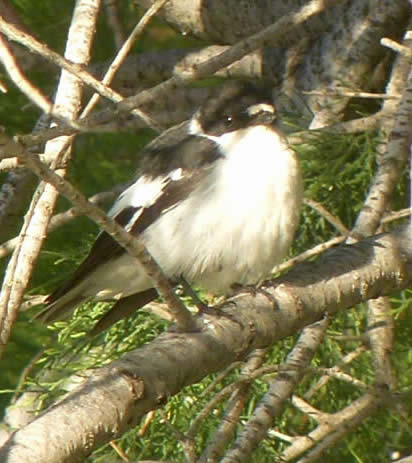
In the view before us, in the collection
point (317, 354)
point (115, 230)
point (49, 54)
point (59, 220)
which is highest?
point (49, 54)

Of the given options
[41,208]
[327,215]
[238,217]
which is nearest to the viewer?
[41,208]

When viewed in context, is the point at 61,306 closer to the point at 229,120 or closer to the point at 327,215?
the point at 229,120

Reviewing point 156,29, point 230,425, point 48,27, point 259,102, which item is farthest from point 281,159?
point 156,29

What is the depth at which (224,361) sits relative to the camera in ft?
8.56

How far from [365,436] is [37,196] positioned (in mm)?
1609

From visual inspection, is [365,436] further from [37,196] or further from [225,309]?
[37,196]

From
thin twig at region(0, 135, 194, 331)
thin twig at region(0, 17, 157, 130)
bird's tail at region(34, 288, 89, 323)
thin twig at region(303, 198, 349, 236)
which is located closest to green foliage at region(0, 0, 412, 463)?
bird's tail at region(34, 288, 89, 323)

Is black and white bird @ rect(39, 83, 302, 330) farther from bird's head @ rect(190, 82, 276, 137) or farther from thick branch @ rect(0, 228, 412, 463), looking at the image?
thick branch @ rect(0, 228, 412, 463)

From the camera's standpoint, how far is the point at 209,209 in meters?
3.57

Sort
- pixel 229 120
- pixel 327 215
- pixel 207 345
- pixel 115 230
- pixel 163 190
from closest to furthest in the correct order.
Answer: pixel 115 230 < pixel 207 345 < pixel 327 215 < pixel 163 190 < pixel 229 120

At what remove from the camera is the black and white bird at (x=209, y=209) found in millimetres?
3545

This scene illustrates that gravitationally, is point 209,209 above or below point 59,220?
below

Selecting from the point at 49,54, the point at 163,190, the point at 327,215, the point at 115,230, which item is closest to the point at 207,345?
the point at 115,230

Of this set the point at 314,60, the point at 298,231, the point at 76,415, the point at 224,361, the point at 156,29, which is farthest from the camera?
the point at 156,29
